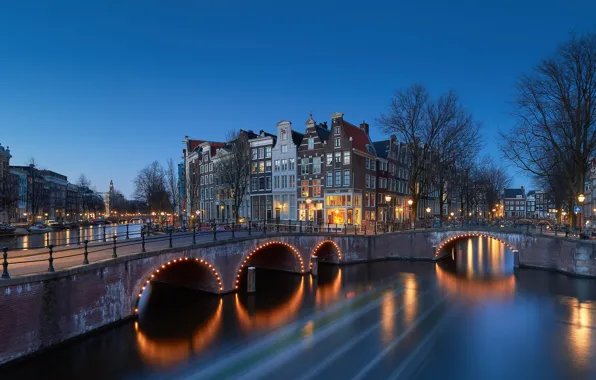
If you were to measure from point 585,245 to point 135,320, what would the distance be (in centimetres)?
3001

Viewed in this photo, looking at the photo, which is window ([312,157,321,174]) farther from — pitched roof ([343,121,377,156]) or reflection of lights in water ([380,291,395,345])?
reflection of lights in water ([380,291,395,345])

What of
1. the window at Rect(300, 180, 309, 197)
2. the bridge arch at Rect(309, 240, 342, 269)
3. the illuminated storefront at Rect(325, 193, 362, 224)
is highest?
the window at Rect(300, 180, 309, 197)

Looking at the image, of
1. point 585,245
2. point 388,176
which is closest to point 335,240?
point 585,245

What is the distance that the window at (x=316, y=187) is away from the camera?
48.2 meters

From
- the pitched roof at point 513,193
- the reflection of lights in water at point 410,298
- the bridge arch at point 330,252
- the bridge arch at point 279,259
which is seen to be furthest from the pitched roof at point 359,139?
the pitched roof at point 513,193

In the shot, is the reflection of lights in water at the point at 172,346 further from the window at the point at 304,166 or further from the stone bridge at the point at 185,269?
the window at the point at 304,166

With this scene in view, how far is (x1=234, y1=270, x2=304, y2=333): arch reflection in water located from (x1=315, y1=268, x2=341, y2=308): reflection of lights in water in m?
1.11

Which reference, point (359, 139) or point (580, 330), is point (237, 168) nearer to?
point (359, 139)

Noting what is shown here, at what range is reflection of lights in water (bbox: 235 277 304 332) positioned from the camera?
56.7 feet

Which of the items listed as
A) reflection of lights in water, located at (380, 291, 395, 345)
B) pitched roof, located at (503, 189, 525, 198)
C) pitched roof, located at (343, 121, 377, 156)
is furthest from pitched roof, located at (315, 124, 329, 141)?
pitched roof, located at (503, 189, 525, 198)

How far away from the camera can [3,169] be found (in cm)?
7525

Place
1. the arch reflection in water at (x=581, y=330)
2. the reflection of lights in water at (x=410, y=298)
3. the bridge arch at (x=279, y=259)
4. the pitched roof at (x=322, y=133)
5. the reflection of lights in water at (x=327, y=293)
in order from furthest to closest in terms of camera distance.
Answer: the pitched roof at (x=322, y=133), the bridge arch at (x=279, y=259), the reflection of lights in water at (x=327, y=293), the reflection of lights in water at (x=410, y=298), the arch reflection in water at (x=581, y=330)

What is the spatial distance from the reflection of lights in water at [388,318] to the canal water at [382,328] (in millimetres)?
51

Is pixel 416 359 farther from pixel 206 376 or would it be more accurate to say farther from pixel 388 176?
pixel 388 176
